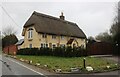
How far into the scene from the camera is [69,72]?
16406 mm

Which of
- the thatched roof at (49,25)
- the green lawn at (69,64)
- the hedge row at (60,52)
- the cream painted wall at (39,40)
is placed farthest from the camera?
the thatched roof at (49,25)

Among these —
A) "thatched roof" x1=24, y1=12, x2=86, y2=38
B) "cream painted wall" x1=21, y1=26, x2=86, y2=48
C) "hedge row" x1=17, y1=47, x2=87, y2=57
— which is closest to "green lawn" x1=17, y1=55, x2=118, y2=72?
"hedge row" x1=17, y1=47, x2=87, y2=57

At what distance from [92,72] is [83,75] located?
1518 millimetres

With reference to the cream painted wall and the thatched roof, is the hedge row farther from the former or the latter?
the thatched roof

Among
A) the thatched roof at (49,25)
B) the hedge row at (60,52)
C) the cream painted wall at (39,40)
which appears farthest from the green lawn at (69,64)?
the thatched roof at (49,25)

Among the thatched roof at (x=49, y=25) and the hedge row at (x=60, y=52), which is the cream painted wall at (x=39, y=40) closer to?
the thatched roof at (x=49, y=25)

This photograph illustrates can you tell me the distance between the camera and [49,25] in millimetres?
46500

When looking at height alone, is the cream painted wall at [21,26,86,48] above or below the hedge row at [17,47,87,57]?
above

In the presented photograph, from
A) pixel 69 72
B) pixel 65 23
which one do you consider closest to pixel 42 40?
pixel 65 23

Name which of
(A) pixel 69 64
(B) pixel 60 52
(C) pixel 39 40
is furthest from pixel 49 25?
(A) pixel 69 64

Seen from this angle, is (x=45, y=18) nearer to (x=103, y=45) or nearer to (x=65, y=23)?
(x=65, y=23)

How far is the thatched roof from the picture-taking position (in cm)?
4353

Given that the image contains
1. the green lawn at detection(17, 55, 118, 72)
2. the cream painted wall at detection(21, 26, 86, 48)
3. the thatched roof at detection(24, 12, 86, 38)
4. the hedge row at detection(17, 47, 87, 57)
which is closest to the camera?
the green lawn at detection(17, 55, 118, 72)

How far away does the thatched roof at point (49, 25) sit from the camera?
43.5 metres
